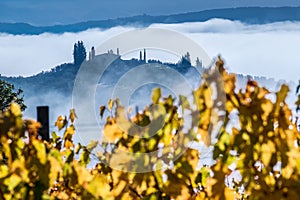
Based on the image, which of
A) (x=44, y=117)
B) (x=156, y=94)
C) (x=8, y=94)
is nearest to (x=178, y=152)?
(x=156, y=94)

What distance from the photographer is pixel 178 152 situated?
7.66 ft

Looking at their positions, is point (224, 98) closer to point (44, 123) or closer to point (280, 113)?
point (280, 113)

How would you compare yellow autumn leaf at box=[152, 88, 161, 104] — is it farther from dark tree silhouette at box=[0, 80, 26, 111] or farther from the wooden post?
dark tree silhouette at box=[0, 80, 26, 111]

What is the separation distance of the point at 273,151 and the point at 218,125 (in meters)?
0.20

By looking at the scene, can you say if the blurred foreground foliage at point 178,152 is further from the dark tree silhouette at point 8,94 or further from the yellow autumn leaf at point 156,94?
the dark tree silhouette at point 8,94

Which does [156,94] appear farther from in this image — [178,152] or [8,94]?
[8,94]

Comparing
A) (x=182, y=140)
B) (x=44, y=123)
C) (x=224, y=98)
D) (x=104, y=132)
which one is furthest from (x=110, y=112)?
(x=44, y=123)

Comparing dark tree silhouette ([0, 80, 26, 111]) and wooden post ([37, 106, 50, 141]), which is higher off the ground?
dark tree silhouette ([0, 80, 26, 111])

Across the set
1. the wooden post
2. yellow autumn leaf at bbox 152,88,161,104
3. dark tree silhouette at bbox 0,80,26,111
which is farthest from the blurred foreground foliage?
dark tree silhouette at bbox 0,80,26,111

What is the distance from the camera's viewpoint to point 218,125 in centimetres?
224

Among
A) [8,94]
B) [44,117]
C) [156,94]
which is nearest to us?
[156,94]

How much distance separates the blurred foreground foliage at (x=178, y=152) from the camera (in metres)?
2.12

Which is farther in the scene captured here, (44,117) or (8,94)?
(8,94)

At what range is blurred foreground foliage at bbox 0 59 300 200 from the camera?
6.95 ft
